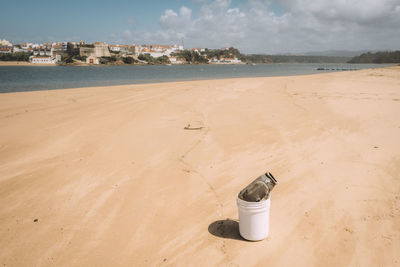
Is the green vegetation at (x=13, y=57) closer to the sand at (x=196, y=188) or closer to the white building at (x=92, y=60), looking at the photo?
the white building at (x=92, y=60)

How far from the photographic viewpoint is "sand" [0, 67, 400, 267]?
3.13m

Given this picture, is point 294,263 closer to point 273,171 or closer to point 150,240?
point 150,240

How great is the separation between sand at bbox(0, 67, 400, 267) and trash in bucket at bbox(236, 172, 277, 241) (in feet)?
0.56

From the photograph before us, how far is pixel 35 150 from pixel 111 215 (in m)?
3.76

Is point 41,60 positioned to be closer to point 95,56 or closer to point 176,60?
point 95,56

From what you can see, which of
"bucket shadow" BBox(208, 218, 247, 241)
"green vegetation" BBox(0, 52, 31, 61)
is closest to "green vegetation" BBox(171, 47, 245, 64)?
"green vegetation" BBox(0, 52, 31, 61)

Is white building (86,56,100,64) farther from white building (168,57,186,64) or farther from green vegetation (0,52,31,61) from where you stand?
white building (168,57,186,64)

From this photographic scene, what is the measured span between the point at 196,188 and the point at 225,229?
1192mm

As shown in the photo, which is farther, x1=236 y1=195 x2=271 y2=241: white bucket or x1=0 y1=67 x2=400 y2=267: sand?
x1=0 y1=67 x2=400 y2=267: sand

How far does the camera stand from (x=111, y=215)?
12.7 feet

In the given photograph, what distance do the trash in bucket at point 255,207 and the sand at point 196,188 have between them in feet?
0.56

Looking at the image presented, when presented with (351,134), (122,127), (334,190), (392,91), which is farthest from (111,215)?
(392,91)

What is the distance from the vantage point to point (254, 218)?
9.93 ft

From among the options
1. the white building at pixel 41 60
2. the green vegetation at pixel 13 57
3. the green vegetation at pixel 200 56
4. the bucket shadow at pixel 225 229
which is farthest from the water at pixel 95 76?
the green vegetation at pixel 200 56
